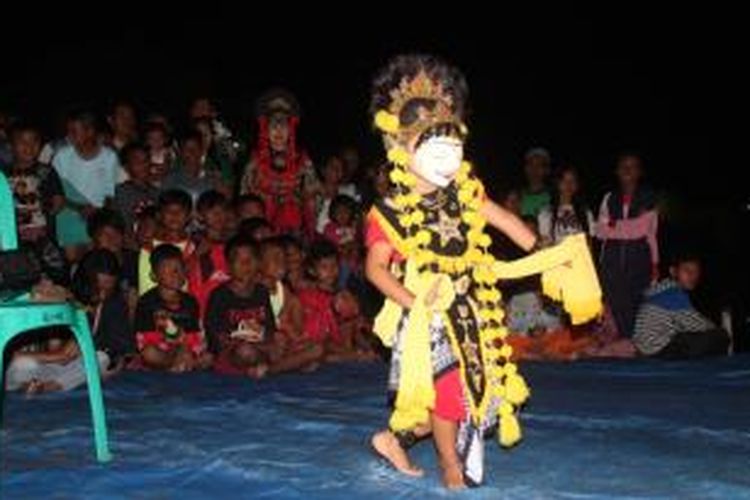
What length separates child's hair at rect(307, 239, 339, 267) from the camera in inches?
273

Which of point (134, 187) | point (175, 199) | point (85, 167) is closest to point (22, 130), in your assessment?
point (85, 167)

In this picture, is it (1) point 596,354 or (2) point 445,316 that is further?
(1) point 596,354

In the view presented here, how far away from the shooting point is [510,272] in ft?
12.5

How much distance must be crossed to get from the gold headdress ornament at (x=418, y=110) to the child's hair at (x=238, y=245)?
8.72ft

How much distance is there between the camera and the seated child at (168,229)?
663cm

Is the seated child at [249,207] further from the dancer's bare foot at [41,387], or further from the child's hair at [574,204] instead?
the child's hair at [574,204]

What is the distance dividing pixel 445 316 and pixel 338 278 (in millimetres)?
3565

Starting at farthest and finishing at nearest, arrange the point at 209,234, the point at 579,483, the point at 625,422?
1. the point at 209,234
2. the point at 625,422
3. the point at 579,483

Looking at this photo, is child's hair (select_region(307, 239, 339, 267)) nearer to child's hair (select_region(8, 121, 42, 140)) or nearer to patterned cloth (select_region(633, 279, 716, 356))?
child's hair (select_region(8, 121, 42, 140))

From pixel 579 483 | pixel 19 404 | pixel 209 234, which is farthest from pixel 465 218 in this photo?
pixel 209 234

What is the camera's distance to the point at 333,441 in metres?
4.27

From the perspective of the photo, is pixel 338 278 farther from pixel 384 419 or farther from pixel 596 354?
pixel 384 419

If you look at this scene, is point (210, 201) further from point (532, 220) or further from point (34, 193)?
point (532, 220)

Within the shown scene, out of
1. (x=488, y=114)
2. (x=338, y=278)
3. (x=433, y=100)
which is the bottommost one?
(x=338, y=278)
